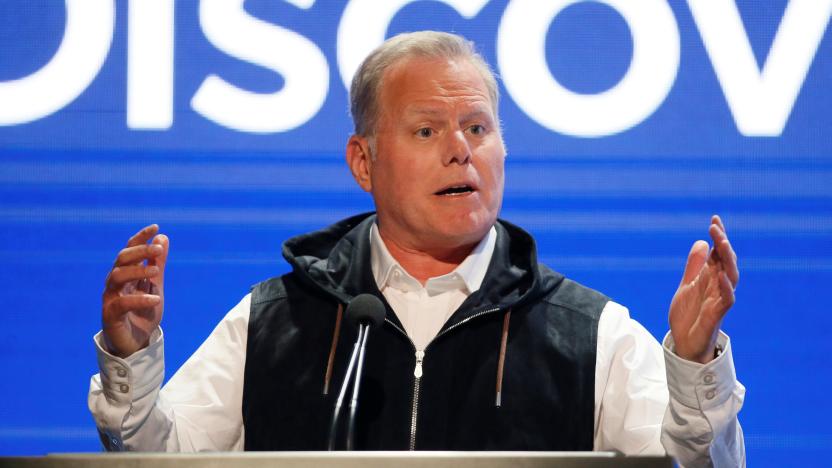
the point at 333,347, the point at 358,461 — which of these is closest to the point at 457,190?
the point at 333,347

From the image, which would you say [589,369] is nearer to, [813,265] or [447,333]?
[447,333]

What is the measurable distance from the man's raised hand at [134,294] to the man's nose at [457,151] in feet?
2.12

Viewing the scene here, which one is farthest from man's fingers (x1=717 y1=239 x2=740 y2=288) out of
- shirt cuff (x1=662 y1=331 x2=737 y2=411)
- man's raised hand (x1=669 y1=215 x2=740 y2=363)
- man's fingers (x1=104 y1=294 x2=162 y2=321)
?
man's fingers (x1=104 y1=294 x2=162 y2=321)

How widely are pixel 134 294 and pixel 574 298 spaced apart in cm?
93

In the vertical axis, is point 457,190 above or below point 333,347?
above

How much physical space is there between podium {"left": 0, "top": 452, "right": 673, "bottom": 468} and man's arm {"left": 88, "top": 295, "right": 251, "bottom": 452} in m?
0.73

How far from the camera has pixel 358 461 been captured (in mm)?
1163

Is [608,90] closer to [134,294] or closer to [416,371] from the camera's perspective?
[416,371]

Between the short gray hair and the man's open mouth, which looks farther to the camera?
the short gray hair

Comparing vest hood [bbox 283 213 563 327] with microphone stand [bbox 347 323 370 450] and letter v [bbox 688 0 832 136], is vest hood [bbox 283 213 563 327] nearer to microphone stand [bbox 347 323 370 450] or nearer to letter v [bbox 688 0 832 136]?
microphone stand [bbox 347 323 370 450]

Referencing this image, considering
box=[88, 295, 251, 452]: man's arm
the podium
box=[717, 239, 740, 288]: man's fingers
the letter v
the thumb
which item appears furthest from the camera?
the letter v

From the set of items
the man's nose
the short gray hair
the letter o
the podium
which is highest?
the letter o

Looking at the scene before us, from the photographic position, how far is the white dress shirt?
1809 millimetres

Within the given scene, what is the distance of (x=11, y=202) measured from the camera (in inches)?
115
